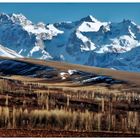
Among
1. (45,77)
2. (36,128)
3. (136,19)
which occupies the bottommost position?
(36,128)

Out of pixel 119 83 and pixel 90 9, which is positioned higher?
pixel 90 9

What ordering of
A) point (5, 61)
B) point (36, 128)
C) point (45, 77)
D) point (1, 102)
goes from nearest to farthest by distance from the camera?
point (36, 128) → point (1, 102) → point (45, 77) → point (5, 61)

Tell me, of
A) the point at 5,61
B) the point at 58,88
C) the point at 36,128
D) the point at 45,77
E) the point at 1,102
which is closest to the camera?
the point at 36,128

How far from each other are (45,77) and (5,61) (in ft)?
7.44

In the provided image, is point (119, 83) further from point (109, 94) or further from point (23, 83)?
Result: point (23, 83)

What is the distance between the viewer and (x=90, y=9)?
19844mm

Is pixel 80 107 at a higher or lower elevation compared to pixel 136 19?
lower

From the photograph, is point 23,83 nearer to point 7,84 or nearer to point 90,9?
point 7,84

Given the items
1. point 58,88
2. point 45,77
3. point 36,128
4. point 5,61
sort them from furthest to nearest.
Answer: point 5,61 < point 45,77 < point 58,88 < point 36,128

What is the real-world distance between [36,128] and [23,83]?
11.1ft

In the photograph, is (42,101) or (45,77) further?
(45,77)

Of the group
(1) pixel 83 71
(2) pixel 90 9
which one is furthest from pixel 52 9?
(1) pixel 83 71

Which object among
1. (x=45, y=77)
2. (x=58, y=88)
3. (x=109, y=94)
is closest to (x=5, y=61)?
(x=45, y=77)

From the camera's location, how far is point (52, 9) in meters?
19.4
